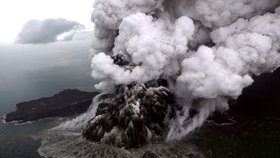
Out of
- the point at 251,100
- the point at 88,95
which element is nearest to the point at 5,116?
the point at 88,95

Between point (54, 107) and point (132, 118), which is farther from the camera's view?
point (54, 107)

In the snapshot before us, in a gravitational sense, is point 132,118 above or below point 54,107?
below

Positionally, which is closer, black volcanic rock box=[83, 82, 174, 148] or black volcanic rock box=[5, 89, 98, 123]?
black volcanic rock box=[83, 82, 174, 148]

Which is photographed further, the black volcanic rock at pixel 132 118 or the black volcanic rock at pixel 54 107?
the black volcanic rock at pixel 54 107
